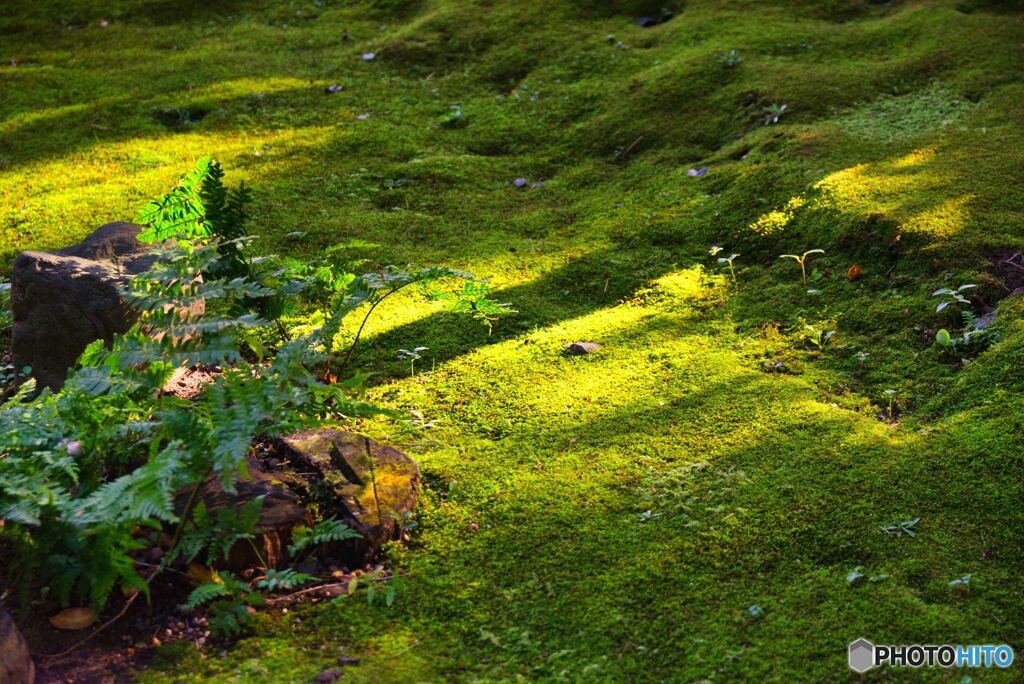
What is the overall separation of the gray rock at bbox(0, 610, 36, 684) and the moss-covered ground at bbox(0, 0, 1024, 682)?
35 cm

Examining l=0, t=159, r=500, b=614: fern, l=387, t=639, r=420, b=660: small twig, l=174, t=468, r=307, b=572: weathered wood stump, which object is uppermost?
l=0, t=159, r=500, b=614: fern

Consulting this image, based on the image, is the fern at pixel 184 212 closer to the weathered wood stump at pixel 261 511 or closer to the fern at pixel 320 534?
the weathered wood stump at pixel 261 511

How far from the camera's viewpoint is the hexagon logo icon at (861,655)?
239 centimetres

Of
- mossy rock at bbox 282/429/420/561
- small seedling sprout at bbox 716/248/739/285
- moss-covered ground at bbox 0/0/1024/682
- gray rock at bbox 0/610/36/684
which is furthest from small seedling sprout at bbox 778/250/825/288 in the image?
gray rock at bbox 0/610/36/684

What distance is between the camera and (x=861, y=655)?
2430 mm

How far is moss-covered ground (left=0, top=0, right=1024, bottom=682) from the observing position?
267 centimetres

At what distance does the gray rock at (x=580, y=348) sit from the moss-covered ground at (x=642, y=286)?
0.06 metres

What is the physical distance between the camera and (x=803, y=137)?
20.9 ft

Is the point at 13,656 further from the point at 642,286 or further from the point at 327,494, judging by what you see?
the point at 642,286

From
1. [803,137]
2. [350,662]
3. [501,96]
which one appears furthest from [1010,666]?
[501,96]

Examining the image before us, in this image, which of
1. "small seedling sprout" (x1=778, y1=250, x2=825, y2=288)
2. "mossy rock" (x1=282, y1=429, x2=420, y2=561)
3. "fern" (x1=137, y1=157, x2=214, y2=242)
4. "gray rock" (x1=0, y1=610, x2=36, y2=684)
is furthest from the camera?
"small seedling sprout" (x1=778, y1=250, x2=825, y2=288)

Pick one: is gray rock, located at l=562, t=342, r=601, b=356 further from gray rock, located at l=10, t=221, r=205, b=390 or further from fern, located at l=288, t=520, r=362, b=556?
gray rock, located at l=10, t=221, r=205, b=390

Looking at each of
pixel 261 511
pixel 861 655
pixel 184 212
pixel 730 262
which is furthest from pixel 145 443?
pixel 730 262

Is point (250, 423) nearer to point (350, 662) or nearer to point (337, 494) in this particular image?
point (337, 494)
